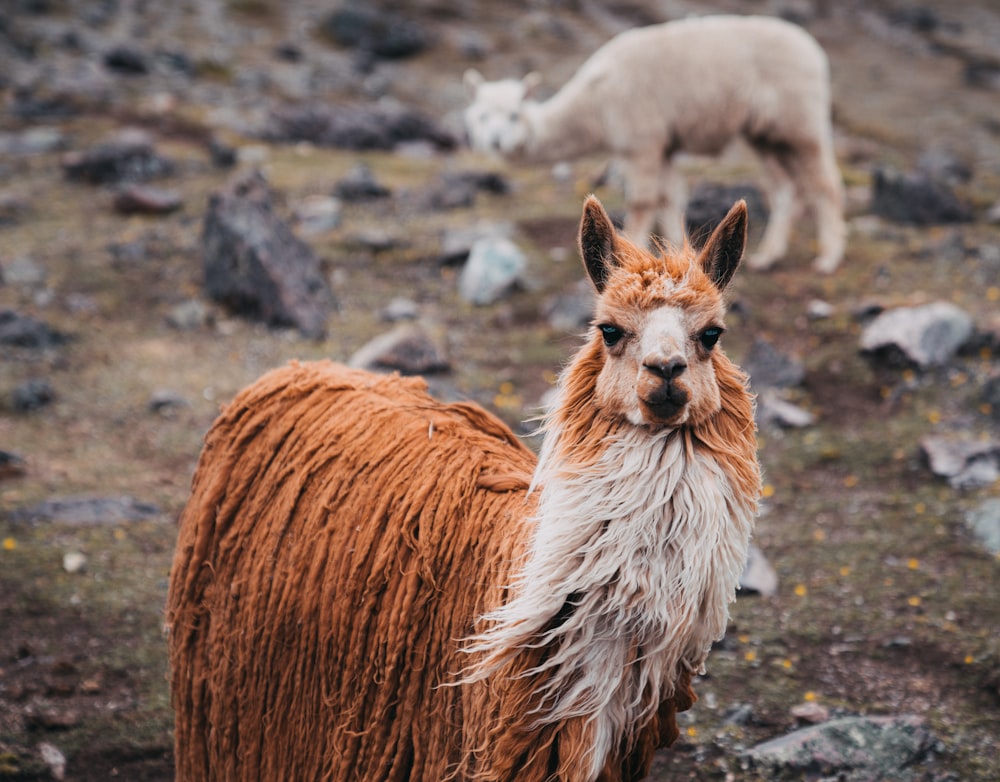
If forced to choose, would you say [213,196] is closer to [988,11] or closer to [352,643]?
[352,643]

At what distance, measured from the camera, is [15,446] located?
6750 mm

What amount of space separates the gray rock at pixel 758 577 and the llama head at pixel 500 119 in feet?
21.7

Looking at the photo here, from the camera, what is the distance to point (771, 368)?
7.66m

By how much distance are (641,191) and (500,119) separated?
6.33 ft

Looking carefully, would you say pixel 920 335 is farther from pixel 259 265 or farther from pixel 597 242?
pixel 259 265

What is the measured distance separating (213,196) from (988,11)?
25.0 metres

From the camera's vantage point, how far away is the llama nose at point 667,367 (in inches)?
102

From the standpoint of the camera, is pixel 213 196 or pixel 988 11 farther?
pixel 988 11

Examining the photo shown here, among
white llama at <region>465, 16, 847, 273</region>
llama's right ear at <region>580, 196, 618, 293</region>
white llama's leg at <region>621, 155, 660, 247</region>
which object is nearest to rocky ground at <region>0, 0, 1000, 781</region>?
white llama at <region>465, 16, 847, 273</region>

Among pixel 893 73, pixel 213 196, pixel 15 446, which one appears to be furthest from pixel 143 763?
pixel 893 73

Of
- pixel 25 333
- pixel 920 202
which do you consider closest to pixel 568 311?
pixel 25 333

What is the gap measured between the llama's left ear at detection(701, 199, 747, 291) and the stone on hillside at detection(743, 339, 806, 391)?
4.78 meters

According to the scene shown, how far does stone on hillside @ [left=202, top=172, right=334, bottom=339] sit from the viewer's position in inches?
345

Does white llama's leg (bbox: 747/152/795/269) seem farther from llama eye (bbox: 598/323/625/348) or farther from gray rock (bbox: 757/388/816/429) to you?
llama eye (bbox: 598/323/625/348)
